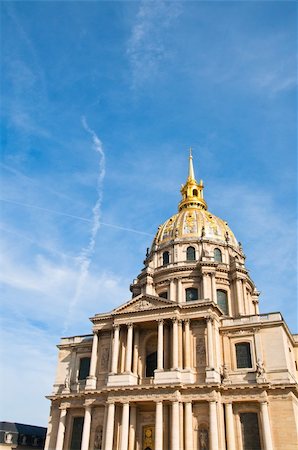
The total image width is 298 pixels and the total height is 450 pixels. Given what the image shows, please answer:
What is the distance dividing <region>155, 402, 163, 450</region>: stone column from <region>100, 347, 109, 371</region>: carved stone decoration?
704 cm

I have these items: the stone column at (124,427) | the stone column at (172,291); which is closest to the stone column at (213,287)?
the stone column at (172,291)

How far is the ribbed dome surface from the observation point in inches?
2035

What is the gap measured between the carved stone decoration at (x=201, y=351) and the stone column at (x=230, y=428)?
3.81m

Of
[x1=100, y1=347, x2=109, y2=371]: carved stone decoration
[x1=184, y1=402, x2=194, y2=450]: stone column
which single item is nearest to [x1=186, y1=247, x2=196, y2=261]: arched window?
[x1=100, y1=347, x2=109, y2=371]: carved stone decoration

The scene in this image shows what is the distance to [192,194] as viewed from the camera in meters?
60.9

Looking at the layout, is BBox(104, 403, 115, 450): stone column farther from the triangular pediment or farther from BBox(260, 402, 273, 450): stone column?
BBox(260, 402, 273, 450): stone column

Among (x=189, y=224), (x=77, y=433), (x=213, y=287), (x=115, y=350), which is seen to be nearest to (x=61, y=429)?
(x=77, y=433)

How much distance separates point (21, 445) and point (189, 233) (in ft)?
106

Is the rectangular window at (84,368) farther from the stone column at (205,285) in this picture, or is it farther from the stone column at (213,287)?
the stone column at (213,287)

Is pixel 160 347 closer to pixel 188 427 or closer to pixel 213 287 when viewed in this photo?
pixel 188 427

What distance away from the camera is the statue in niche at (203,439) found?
31837 millimetres

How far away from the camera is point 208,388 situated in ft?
108

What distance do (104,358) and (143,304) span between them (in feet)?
20.8

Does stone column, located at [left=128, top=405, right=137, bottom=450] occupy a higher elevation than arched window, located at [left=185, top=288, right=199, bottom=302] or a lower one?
lower
